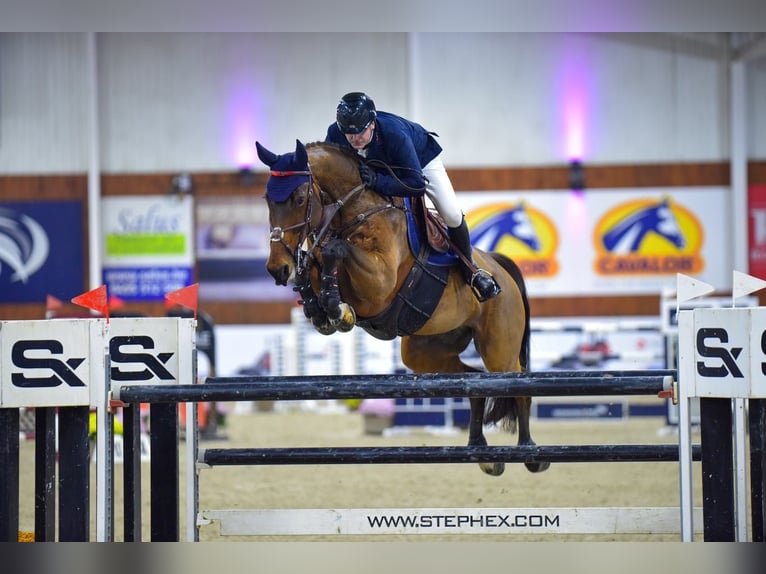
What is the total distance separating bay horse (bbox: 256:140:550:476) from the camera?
145 inches

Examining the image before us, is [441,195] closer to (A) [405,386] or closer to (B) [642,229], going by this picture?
(A) [405,386]

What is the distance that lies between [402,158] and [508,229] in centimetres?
1095

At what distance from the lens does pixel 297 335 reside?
545 inches

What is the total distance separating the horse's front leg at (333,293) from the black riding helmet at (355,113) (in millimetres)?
441

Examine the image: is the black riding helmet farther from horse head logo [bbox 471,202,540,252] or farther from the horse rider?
horse head logo [bbox 471,202,540,252]

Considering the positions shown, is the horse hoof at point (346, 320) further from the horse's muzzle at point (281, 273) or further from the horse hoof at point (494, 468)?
the horse hoof at point (494, 468)

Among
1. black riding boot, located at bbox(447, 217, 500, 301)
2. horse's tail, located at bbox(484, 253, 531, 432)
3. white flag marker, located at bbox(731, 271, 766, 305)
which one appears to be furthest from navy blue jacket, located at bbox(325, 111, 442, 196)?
white flag marker, located at bbox(731, 271, 766, 305)

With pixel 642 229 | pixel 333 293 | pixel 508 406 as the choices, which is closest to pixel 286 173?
pixel 333 293

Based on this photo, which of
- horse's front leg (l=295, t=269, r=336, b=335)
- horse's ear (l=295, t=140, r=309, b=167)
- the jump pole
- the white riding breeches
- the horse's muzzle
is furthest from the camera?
the white riding breeches

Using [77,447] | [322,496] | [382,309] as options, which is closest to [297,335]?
[322,496]

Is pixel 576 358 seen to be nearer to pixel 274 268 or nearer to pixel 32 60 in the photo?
pixel 32 60

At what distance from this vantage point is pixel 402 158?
3.92 metres

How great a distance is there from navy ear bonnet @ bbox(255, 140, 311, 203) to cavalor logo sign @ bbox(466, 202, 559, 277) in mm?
11087

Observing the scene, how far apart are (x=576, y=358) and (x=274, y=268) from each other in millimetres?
10135
